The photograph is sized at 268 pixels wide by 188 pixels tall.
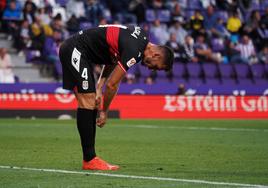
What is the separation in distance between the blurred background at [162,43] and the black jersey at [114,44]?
13.5m

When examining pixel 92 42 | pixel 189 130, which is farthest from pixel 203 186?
pixel 189 130

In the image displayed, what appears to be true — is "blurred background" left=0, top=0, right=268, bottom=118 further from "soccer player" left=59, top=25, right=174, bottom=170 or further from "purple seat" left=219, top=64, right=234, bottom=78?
"soccer player" left=59, top=25, right=174, bottom=170

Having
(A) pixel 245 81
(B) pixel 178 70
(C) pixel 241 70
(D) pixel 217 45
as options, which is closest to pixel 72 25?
(B) pixel 178 70

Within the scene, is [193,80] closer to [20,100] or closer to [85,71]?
[20,100]

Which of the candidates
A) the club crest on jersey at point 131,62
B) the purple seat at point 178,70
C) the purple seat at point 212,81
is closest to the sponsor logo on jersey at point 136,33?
the club crest on jersey at point 131,62

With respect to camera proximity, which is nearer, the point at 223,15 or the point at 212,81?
the point at 212,81

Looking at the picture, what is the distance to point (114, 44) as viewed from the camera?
990cm

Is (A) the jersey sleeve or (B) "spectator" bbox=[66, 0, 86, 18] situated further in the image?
(B) "spectator" bbox=[66, 0, 86, 18]

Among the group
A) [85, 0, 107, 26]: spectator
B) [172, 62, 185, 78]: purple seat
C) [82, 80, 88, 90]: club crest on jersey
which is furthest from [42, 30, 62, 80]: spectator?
[82, 80, 88, 90]: club crest on jersey

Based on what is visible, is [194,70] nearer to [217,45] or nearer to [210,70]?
[210,70]

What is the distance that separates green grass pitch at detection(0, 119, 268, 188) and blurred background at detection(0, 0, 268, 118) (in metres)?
4.02

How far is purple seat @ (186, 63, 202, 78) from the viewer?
28016 mm

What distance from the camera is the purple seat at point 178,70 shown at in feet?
91.0

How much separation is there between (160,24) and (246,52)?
337cm
